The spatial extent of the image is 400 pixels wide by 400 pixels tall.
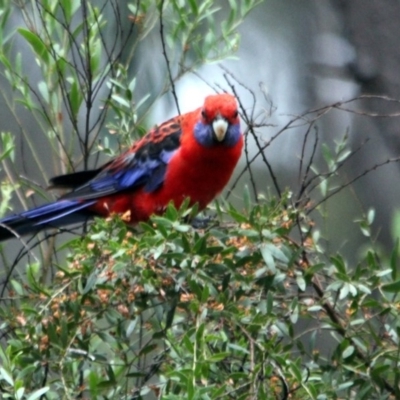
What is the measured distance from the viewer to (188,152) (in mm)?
3936

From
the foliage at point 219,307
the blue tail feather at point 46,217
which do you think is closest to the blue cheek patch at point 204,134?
the blue tail feather at point 46,217

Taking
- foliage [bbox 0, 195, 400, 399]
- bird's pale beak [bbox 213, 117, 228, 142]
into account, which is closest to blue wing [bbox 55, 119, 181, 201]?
bird's pale beak [bbox 213, 117, 228, 142]

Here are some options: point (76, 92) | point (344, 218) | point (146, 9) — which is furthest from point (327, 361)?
point (344, 218)

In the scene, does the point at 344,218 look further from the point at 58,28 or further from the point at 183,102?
the point at 58,28

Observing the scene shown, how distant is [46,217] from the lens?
3943 mm

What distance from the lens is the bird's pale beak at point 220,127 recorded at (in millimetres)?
3820

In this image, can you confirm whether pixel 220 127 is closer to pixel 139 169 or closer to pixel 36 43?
pixel 139 169

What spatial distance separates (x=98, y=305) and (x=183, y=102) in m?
3.09

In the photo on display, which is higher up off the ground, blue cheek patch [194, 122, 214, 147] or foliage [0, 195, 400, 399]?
blue cheek patch [194, 122, 214, 147]

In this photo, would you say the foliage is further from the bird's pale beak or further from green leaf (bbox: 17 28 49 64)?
the bird's pale beak

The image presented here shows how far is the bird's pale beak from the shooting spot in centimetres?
382

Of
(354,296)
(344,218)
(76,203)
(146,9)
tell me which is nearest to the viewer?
(354,296)

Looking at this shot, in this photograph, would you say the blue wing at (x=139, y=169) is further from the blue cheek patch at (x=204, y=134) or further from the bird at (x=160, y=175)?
the blue cheek patch at (x=204, y=134)

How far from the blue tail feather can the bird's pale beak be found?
67 centimetres
